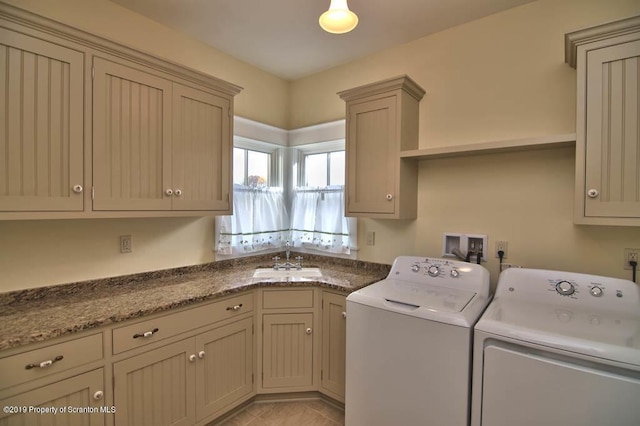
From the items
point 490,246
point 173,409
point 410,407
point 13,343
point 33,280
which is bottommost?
point 173,409

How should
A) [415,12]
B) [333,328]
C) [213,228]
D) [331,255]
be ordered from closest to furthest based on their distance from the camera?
[415,12] < [333,328] < [213,228] < [331,255]

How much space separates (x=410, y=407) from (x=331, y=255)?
1435 mm

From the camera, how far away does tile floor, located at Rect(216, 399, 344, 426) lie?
2.06 metres

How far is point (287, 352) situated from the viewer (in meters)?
2.22

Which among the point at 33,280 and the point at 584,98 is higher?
the point at 584,98

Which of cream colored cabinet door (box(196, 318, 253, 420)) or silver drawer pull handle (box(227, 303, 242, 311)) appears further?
silver drawer pull handle (box(227, 303, 242, 311))

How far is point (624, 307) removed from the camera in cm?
145

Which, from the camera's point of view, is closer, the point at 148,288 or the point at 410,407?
the point at 410,407

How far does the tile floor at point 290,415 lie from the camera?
2.06 m

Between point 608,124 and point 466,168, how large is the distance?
77 centimetres

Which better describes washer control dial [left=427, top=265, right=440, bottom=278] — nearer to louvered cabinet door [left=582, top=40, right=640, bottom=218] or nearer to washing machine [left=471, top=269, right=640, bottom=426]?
washing machine [left=471, top=269, right=640, bottom=426]

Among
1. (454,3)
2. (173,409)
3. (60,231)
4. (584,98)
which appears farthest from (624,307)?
(60,231)

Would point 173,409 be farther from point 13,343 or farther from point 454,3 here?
point 454,3

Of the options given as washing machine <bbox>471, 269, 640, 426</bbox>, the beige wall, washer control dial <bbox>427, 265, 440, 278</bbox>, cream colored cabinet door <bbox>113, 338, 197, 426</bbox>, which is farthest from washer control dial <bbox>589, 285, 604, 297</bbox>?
cream colored cabinet door <bbox>113, 338, 197, 426</bbox>
